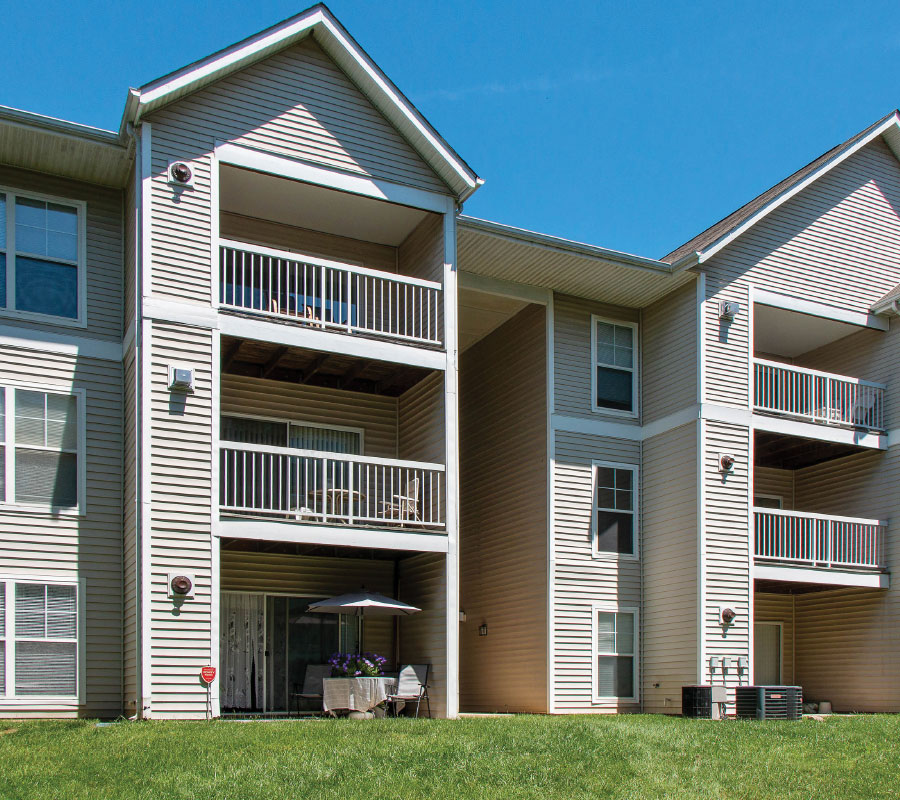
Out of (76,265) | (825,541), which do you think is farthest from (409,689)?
(825,541)

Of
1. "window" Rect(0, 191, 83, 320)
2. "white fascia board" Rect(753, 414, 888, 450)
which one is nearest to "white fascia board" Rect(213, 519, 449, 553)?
"window" Rect(0, 191, 83, 320)

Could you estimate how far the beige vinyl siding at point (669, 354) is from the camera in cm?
1928

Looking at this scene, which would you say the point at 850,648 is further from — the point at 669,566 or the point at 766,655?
the point at 669,566

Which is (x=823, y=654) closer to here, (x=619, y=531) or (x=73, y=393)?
(x=619, y=531)

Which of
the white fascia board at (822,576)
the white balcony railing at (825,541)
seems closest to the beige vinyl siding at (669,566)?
the white fascia board at (822,576)

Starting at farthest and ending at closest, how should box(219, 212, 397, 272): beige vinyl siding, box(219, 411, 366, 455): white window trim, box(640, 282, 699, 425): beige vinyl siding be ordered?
box(640, 282, 699, 425): beige vinyl siding < box(219, 212, 397, 272): beige vinyl siding < box(219, 411, 366, 455): white window trim

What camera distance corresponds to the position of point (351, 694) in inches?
589

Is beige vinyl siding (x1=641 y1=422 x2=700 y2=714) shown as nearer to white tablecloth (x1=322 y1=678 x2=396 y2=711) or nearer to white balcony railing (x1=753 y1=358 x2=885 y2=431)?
white balcony railing (x1=753 y1=358 x2=885 y2=431)

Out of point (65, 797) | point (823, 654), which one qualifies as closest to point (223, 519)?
point (65, 797)

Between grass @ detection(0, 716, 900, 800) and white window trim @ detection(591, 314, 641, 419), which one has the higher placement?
white window trim @ detection(591, 314, 641, 419)

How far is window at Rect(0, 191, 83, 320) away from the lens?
15.3 meters

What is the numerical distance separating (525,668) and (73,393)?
908 cm

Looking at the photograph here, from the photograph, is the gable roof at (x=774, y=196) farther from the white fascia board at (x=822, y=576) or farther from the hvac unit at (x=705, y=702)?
the hvac unit at (x=705, y=702)

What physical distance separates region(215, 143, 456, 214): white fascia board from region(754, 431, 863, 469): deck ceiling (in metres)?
7.49
